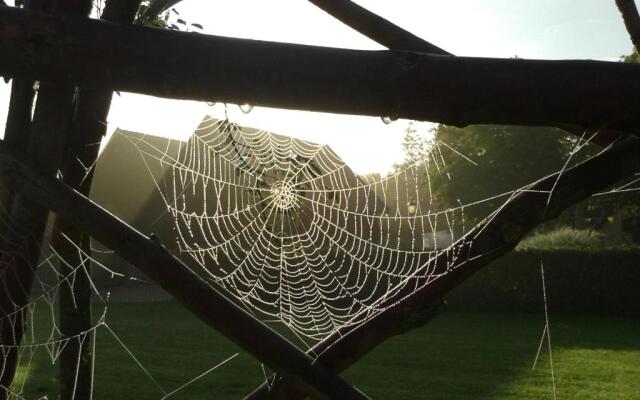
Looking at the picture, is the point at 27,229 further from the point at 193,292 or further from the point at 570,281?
the point at 570,281

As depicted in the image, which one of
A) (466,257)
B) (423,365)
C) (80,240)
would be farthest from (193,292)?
(423,365)

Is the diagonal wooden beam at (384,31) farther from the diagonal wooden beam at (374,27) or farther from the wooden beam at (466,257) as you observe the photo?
the wooden beam at (466,257)

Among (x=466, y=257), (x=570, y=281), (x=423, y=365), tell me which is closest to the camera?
(x=466, y=257)

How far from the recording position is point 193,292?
7.77 ft

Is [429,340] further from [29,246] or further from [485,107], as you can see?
[485,107]

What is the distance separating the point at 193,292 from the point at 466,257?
2.73ft

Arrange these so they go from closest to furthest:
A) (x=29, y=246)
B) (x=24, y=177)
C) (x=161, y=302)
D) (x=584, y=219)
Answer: (x=24, y=177) < (x=29, y=246) < (x=161, y=302) < (x=584, y=219)

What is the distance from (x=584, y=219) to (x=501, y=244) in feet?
130

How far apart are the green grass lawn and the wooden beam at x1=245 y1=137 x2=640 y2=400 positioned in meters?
6.12

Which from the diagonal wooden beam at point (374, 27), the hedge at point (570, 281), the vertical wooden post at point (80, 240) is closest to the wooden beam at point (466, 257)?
the diagonal wooden beam at point (374, 27)

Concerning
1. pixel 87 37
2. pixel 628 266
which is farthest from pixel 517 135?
pixel 87 37

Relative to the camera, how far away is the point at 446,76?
1.76m

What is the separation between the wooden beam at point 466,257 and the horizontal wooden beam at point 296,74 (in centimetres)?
64

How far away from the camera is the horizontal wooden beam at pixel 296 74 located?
172 centimetres
